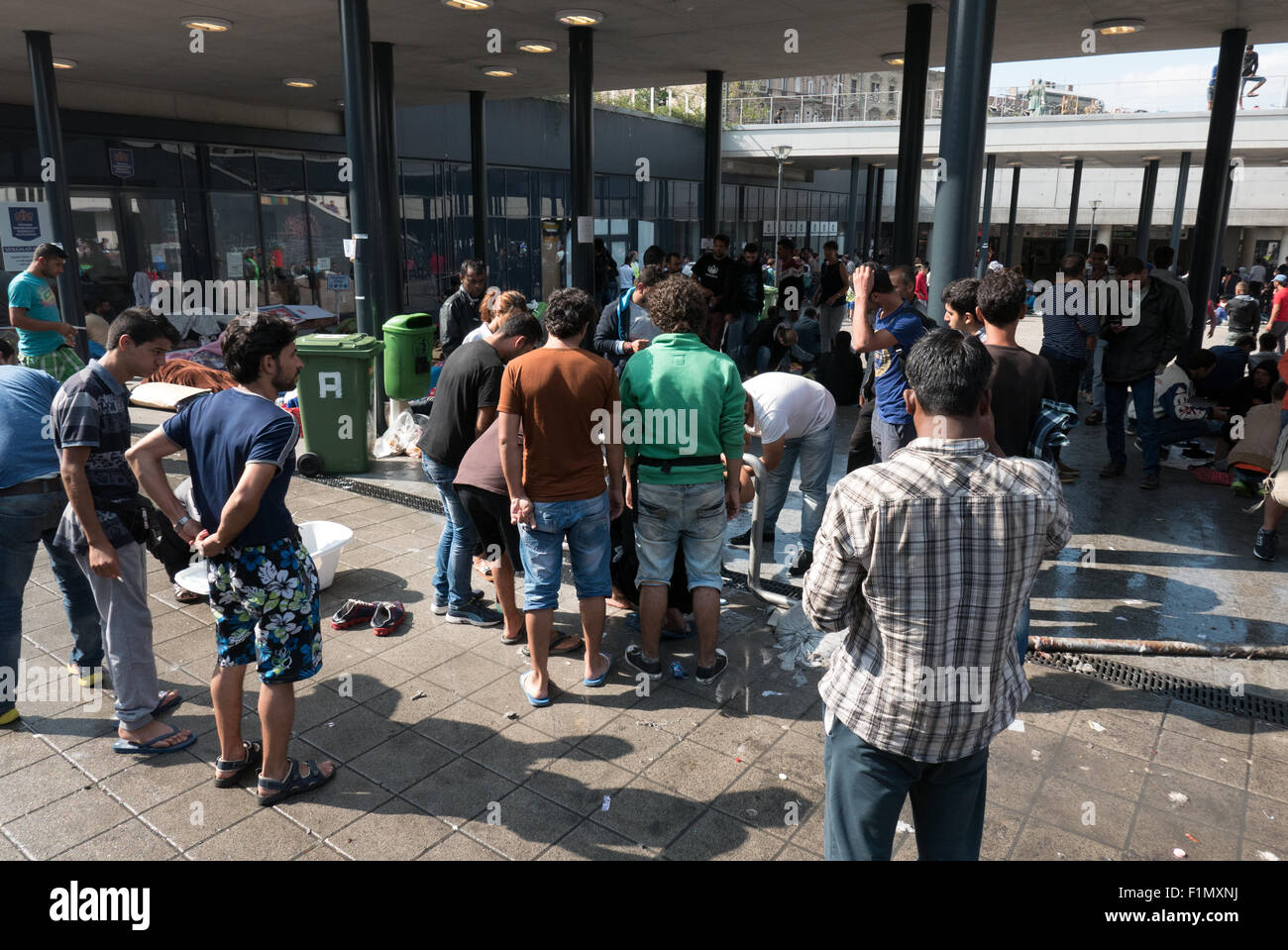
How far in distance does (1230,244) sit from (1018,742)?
45.5 meters

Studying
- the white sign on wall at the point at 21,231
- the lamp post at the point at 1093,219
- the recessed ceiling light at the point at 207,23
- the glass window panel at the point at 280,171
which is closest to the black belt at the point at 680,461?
the recessed ceiling light at the point at 207,23

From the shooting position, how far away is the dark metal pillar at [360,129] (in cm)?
802

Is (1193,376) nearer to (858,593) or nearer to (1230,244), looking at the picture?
(858,593)

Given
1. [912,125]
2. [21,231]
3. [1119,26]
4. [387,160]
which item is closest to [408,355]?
[387,160]

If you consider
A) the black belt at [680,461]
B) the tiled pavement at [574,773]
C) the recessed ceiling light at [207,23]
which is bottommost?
the tiled pavement at [574,773]

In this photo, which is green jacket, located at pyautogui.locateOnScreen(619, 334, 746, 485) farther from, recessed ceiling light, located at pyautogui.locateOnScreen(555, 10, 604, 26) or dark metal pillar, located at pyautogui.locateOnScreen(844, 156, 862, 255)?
dark metal pillar, located at pyautogui.locateOnScreen(844, 156, 862, 255)

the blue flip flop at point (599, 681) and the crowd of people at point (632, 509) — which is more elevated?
the crowd of people at point (632, 509)

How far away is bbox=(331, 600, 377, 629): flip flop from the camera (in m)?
4.95

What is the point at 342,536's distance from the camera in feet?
17.9

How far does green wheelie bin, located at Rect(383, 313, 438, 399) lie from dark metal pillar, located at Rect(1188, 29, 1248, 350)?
882 centimetres

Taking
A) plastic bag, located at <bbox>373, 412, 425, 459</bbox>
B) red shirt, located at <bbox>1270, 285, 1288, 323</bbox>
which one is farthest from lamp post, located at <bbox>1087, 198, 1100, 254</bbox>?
plastic bag, located at <bbox>373, 412, 425, 459</bbox>

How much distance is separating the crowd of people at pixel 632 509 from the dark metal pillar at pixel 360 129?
130 inches

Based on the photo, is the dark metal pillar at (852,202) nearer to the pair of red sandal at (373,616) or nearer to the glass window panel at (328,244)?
the glass window panel at (328,244)
